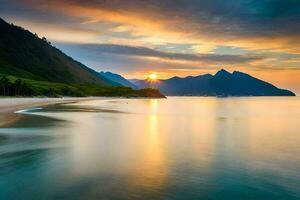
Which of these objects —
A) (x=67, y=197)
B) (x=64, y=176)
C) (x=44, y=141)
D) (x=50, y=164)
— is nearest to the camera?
(x=67, y=197)

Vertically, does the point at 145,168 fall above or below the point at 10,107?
below

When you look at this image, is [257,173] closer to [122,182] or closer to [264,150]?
[122,182]

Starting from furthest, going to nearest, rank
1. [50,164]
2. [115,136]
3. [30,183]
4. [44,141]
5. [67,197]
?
[115,136] < [44,141] < [50,164] < [30,183] < [67,197]

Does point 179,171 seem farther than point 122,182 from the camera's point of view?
Yes

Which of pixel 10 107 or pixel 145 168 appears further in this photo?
pixel 10 107

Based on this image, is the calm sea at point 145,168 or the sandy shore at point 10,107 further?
the sandy shore at point 10,107

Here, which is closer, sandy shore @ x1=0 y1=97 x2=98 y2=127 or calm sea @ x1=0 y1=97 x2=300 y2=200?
calm sea @ x1=0 y1=97 x2=300 y2=200

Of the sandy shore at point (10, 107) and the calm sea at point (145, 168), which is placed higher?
the sandy shore at point (10, 107)

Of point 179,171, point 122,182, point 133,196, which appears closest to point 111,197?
point 133,196

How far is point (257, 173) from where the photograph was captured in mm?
25344

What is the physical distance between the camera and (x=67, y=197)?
59.3 ft

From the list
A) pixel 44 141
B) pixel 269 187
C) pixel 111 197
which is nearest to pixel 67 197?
pixel 111 197

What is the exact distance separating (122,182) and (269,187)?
876 centimetres

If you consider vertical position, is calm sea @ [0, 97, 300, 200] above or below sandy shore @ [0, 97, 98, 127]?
below
